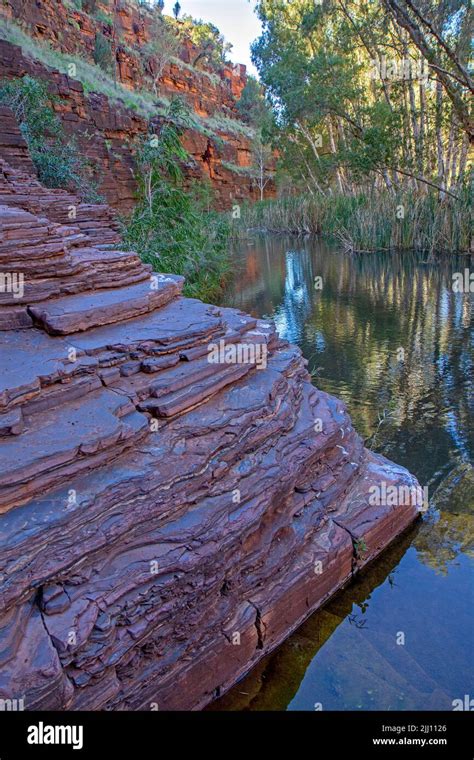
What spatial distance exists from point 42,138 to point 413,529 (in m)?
11.6

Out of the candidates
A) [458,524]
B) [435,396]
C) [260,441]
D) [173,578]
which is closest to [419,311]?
[435,396]

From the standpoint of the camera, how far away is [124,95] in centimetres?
2262

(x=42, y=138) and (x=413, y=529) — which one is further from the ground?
(x=42, y=138)

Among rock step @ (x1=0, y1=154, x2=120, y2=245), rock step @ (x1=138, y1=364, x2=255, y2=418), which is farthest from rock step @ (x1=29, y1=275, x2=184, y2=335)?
rock step @ (x1=0, y1=154, x2=120, y2=245)

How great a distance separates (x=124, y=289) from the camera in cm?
396

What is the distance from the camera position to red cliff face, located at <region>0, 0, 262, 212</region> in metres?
17.4

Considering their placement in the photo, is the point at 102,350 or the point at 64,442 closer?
the point at 64,442

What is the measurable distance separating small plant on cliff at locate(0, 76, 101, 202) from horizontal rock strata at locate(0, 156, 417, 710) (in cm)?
826

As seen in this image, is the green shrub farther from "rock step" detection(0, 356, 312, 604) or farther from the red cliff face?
"rock step" detection(0, 356, 312, 604)

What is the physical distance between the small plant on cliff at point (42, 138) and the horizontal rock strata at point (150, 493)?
8.26 m

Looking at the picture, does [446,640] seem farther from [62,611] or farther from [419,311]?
[419,311]
